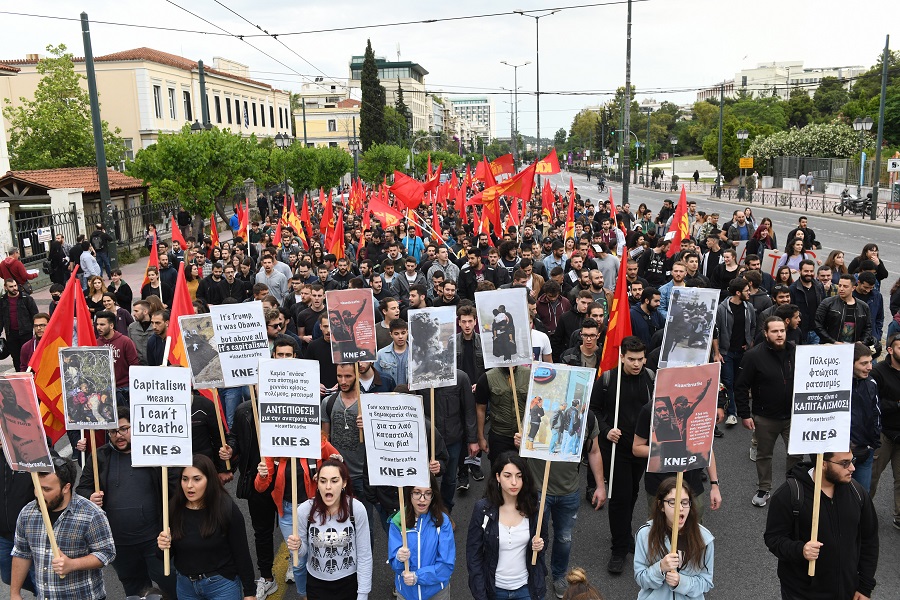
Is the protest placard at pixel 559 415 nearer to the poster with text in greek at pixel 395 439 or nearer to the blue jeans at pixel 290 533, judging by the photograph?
the poster with text in greek at pixel 395 439

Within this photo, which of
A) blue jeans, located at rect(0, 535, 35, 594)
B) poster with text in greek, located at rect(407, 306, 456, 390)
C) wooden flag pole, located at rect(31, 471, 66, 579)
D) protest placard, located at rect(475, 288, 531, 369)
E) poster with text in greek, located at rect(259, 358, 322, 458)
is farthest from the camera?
protest placard, located at rect(475, 288, 531, 369)

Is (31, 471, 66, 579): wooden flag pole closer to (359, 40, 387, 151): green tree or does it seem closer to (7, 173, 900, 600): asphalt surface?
(7, 173, 900, 600): asphalt surface

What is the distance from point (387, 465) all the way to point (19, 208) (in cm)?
2313

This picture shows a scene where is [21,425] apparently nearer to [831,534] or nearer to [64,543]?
[64,543]

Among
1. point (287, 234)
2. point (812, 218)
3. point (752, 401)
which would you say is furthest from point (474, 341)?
point (812, 218)

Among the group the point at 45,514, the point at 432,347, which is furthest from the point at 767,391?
the point at 45,514

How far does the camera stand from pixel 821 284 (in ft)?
31.9

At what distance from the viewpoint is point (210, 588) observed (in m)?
4.64

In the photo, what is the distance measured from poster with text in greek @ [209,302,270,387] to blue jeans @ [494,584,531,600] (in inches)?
115

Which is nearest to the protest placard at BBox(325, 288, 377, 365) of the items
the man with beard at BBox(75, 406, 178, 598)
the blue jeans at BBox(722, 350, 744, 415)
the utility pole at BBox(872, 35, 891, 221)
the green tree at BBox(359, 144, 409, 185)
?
the man with beard at BBox(75, 406, 178, 598)

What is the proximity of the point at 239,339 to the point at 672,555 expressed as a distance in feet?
13.2

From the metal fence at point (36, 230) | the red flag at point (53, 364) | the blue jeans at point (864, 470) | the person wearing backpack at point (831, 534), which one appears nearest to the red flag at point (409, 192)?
the metal fence at point (36, 230)

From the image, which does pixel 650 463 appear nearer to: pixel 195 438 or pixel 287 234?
pixel 195 438

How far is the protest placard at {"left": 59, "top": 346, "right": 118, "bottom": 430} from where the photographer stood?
5.57m
